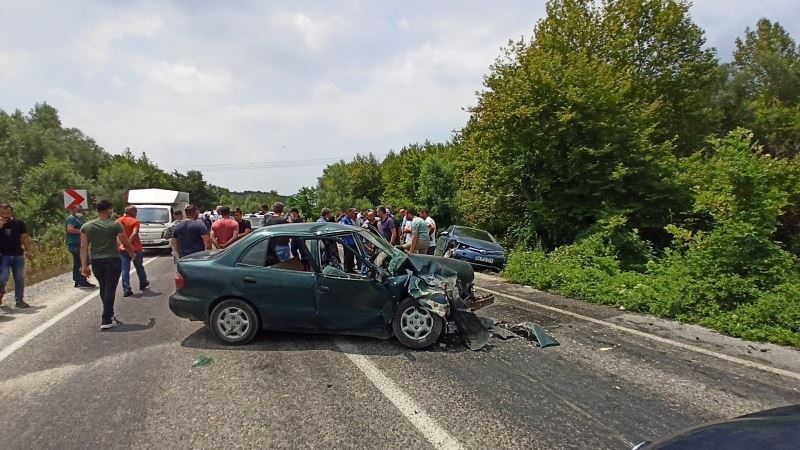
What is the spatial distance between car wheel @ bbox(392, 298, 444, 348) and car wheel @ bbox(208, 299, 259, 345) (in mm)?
1805

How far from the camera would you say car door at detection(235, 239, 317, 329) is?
5391mm

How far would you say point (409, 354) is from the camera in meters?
5.14

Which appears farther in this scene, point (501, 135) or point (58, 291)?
point (501, 135)

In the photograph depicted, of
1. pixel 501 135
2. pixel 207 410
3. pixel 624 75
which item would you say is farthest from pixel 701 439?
pixel 624 75

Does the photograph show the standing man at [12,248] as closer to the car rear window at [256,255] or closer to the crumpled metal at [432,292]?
the car rear window at [256,255]

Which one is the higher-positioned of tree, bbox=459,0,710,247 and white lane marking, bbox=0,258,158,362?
tree, bbox=459,0,710,247

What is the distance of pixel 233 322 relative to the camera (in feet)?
17.9

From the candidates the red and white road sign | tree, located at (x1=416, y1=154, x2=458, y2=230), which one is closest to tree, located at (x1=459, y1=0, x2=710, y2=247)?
tree, located at (x1=416, y1=154, x2=458, y2=230)

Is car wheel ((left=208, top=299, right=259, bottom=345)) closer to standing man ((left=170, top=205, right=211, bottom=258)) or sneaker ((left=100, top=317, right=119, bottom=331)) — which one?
sneaker ((left=100, top=317, right=119, bottom=331))

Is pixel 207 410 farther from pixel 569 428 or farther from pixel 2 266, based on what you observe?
pixel 2 266

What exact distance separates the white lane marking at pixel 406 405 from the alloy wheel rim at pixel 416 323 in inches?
25.1

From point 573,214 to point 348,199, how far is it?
2998cm

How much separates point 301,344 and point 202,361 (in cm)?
114

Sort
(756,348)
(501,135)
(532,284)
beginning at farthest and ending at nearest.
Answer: (501,135)
(532,284)
(756,348)
